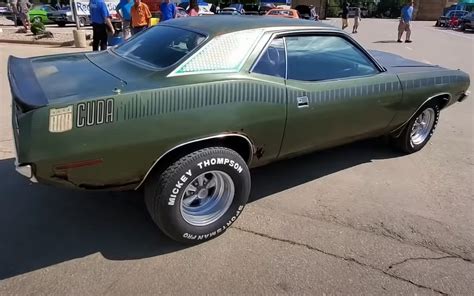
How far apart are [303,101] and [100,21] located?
7388mm

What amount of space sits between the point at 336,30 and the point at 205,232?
220cm

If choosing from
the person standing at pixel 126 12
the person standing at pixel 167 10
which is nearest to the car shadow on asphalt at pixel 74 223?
the person standing at pixel 126 12

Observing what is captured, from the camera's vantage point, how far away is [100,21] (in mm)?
9172

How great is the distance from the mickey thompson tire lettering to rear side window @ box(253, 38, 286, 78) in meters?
0.70

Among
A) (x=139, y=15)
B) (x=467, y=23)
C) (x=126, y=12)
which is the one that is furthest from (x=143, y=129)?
(x=467, y=23)

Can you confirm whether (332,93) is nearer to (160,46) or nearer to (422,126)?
(160,46)

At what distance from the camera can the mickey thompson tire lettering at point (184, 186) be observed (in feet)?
8.86

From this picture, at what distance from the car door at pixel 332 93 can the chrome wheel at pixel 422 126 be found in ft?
2.71

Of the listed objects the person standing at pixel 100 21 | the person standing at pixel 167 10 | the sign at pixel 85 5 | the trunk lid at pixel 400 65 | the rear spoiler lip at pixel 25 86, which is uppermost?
the sign at pixel 85 5

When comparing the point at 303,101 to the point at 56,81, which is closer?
the point at 56,81

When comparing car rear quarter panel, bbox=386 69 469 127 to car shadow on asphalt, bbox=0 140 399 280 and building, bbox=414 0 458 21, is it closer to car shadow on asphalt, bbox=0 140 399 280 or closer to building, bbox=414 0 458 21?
car shadow on asphalt, bbox=0 140 399 280

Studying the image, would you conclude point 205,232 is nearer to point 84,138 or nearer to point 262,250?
point 262,250

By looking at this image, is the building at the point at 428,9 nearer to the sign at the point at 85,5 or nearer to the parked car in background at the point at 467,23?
the parked car in background at the point at 467,23

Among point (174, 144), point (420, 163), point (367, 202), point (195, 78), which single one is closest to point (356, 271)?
point (367, 202)
